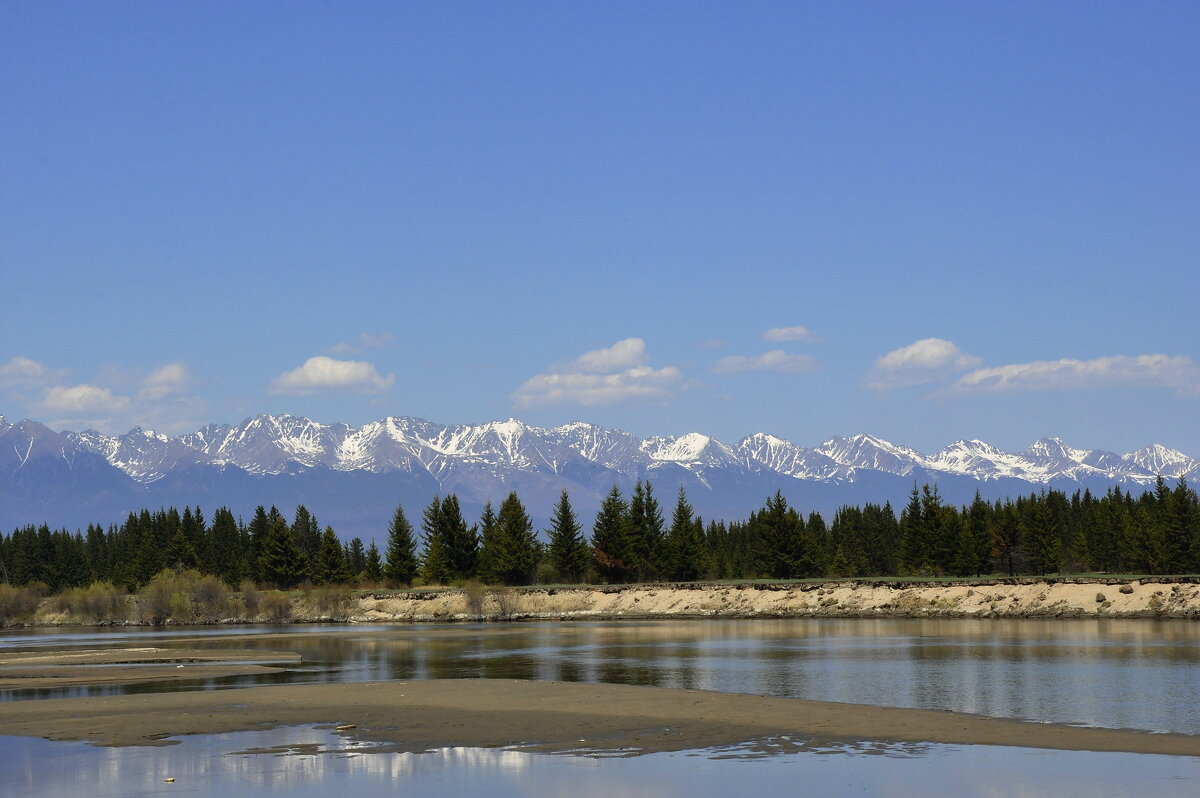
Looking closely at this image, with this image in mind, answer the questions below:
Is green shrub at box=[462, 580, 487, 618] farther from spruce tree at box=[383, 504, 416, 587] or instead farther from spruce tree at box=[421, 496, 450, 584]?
spruce tree at box=[383, 504, 416, 587]

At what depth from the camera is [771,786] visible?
25109mm

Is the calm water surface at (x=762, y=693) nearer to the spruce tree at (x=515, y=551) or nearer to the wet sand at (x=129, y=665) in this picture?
the wet sand at (x=129, y=665)

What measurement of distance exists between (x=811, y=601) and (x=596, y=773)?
266 feet

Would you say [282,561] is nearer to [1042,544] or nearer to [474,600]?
[474,600]

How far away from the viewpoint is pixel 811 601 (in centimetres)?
10562

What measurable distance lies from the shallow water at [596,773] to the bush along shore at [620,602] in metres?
63.7

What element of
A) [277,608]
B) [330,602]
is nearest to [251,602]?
[277,608]

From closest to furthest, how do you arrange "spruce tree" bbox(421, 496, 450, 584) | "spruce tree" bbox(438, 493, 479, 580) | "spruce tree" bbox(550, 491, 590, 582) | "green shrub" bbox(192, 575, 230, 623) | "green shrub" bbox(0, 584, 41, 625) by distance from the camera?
"green shrub" bbox(192, 575, 230, 623) → "spruce tree" bbox(550, 491, 590, 582) → "spruce tree" bbox(421, 496, 450, 584) → "spruce tree" bbox(438, 493, 479, 580) → "green shrub" bbox(0, 584, 41, 625)

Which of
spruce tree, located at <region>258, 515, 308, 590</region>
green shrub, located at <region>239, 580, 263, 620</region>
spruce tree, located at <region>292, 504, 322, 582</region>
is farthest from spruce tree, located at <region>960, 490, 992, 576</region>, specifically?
spruce tree, located at <region>292, 504, 322, 582</region>

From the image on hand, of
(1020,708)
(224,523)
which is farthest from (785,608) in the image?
(224,523)

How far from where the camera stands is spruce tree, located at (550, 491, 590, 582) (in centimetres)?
13662

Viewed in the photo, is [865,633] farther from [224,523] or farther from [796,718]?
[224,523]

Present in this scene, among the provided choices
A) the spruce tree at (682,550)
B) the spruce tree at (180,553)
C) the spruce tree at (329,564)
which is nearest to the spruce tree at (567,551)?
the spruce tree at (682,550)

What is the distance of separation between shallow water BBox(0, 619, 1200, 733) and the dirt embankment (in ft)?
14.2
